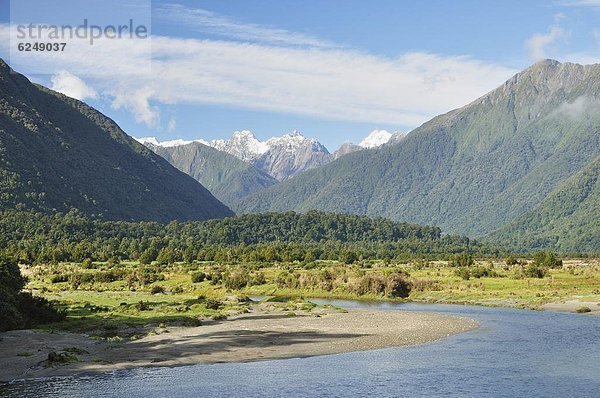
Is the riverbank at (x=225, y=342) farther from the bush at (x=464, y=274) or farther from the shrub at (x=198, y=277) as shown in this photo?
the shrub at (x=198, y=277)

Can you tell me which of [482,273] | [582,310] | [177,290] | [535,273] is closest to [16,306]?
[177,290]

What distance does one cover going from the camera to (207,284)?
130 m

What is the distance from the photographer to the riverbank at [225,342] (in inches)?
2013

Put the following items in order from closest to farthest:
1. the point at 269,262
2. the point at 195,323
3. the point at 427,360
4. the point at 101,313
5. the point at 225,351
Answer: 1. the point at 427,360
2. the point at 225,351
3. the point at 195,323
4. the point at 101,313
5. the point at 269,262

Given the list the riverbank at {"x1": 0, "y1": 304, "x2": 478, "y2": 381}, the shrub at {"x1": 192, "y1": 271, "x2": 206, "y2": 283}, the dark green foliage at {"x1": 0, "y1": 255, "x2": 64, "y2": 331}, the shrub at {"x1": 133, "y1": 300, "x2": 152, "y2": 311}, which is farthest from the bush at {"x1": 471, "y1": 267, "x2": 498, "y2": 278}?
the dark green foliage at {"x1": 0, "y1": 255, "x2": 64, "y2": 331}

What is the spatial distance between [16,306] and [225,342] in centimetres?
2446

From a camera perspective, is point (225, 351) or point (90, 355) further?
point (225, 351)

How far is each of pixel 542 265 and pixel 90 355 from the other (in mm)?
109003

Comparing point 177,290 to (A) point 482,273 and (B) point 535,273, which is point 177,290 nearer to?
(A) point 482,273

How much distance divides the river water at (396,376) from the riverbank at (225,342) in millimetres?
2794

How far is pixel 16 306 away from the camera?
69.7 m

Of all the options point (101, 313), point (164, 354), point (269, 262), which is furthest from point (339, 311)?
point (269, 262)

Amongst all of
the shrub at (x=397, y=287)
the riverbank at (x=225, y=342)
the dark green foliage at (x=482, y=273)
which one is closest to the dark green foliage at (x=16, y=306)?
the riverbank at (x=225, y=342)

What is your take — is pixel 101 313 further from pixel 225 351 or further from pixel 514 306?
pixel 514 306
